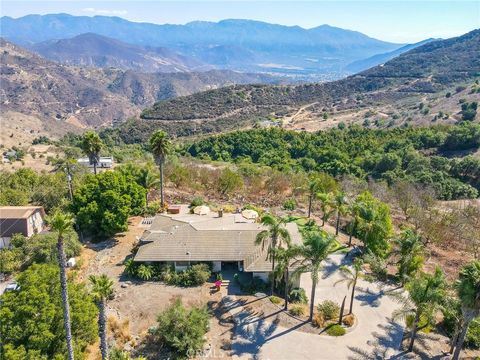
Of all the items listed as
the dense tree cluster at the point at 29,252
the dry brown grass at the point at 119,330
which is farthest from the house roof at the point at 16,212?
the dry brown grass at the point at 119,330

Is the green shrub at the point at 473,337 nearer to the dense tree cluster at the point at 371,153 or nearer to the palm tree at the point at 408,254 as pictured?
the palm tree at the point at 408,254

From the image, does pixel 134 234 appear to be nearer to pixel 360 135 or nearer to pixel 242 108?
pixel 360 135

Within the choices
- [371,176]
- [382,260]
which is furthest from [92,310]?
[371,176]

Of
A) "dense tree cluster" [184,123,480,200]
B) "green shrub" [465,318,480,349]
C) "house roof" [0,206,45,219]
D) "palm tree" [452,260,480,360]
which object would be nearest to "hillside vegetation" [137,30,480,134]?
"dense tree cluster" [184,123,480,200]

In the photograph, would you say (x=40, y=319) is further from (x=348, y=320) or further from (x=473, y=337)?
(x=473, y=337)

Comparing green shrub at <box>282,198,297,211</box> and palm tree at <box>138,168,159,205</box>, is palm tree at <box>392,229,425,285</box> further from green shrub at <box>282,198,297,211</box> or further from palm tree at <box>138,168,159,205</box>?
palm tree at <box>138,168,159,205</box>
